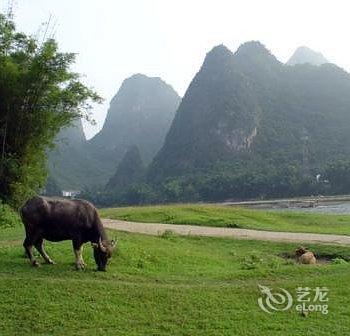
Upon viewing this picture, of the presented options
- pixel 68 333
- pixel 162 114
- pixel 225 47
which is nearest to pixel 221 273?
pixel 68 333

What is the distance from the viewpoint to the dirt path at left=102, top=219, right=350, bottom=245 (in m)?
16.0

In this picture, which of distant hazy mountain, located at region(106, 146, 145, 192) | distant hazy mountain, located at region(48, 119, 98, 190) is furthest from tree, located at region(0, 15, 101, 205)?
distant hazy mountain, located at region(48, 119, 98, 190)

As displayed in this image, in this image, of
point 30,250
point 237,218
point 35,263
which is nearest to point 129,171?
point 237,218

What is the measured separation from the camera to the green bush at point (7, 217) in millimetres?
16688

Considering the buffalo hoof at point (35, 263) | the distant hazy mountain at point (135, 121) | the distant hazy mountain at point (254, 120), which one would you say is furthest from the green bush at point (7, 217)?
the distant hazy mountain at point (135, 121)

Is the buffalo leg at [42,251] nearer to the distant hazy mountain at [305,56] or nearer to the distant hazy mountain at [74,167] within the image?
the distant hazy mountain at [74,167]

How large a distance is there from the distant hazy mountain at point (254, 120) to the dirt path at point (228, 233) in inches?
2687

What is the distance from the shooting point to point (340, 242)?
15.3m

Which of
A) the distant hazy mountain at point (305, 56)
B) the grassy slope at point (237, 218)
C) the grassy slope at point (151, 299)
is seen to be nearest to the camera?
the grassy slope at point (151, 299)

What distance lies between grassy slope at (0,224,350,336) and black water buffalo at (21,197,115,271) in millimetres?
394

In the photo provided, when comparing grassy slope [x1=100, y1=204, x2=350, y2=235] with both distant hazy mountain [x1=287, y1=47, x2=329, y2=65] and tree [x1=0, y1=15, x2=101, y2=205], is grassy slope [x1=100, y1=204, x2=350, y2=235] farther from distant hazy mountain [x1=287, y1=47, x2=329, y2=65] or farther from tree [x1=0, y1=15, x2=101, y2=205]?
distant hazy mountain [x1=287, y1=47, x2=329, y2=65]

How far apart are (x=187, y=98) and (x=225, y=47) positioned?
14523mm

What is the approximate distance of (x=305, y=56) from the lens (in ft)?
620

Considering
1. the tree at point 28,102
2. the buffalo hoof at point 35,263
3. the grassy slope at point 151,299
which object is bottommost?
the grassy slope at point 151,299
